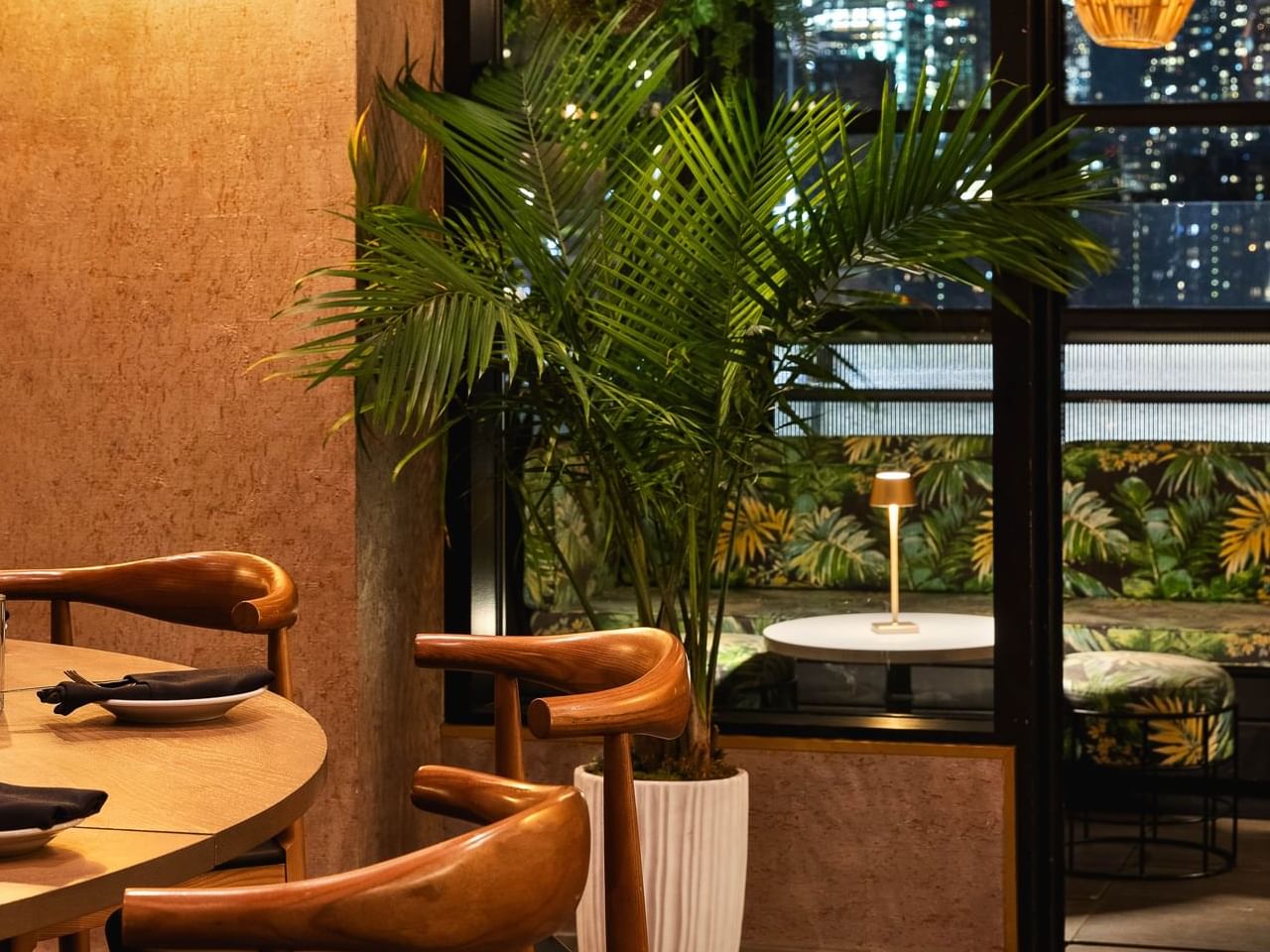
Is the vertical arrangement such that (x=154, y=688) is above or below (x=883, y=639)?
above

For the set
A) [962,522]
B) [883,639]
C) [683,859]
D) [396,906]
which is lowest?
[683,859]

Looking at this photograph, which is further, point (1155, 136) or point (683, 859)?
point (1155, 136)

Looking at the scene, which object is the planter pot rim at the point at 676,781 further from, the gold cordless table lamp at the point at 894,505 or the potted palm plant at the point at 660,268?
the gold cordless table lamp at the point at 894,505

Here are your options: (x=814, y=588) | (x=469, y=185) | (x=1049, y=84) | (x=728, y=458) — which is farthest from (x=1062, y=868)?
(x=469, y=185)

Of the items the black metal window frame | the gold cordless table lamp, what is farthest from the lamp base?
the black metal window frame

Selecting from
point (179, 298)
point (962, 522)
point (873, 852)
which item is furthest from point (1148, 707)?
point (179, 298)

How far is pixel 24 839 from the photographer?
3.80 ft

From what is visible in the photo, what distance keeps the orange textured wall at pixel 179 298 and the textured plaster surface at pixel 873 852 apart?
83cm

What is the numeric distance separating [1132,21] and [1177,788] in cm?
149

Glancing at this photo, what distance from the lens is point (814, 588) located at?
3.43m

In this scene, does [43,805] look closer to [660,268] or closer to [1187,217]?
[660,268]

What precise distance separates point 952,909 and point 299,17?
84.9 inches

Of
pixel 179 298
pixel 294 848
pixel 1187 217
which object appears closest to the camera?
pixel 294 848

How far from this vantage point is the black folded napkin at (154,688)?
1604 mm
